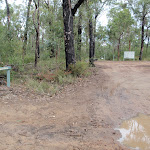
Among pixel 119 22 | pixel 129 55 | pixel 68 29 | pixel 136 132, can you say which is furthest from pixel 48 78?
pixel 119 22

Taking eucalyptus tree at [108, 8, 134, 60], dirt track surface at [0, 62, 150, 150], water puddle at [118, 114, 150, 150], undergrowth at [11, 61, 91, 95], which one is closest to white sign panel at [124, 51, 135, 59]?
eucalyptus tree at [108, 8, 134, 60]

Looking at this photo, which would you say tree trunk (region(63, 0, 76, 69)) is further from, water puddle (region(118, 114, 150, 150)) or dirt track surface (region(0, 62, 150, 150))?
water puddle (region(118, 114, 150, 150))

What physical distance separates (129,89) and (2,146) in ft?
20.5

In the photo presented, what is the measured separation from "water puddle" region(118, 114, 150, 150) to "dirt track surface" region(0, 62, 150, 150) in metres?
0.19

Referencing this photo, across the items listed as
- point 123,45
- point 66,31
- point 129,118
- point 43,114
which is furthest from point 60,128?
point 123,45

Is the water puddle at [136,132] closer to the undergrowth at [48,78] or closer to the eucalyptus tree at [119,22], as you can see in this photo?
the undergrowth at [48,78]

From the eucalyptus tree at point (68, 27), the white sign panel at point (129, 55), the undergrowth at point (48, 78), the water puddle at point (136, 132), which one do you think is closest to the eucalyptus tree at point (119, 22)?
the white sign panel at point (129, 55)

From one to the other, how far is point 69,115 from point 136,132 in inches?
78.1

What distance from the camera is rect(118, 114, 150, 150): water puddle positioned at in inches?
152

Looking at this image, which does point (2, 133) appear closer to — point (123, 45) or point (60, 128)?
point (60, 128)

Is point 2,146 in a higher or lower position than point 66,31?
lower

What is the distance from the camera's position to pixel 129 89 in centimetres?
823

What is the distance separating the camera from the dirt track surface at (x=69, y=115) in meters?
3.78

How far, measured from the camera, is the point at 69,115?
17.7 ft
